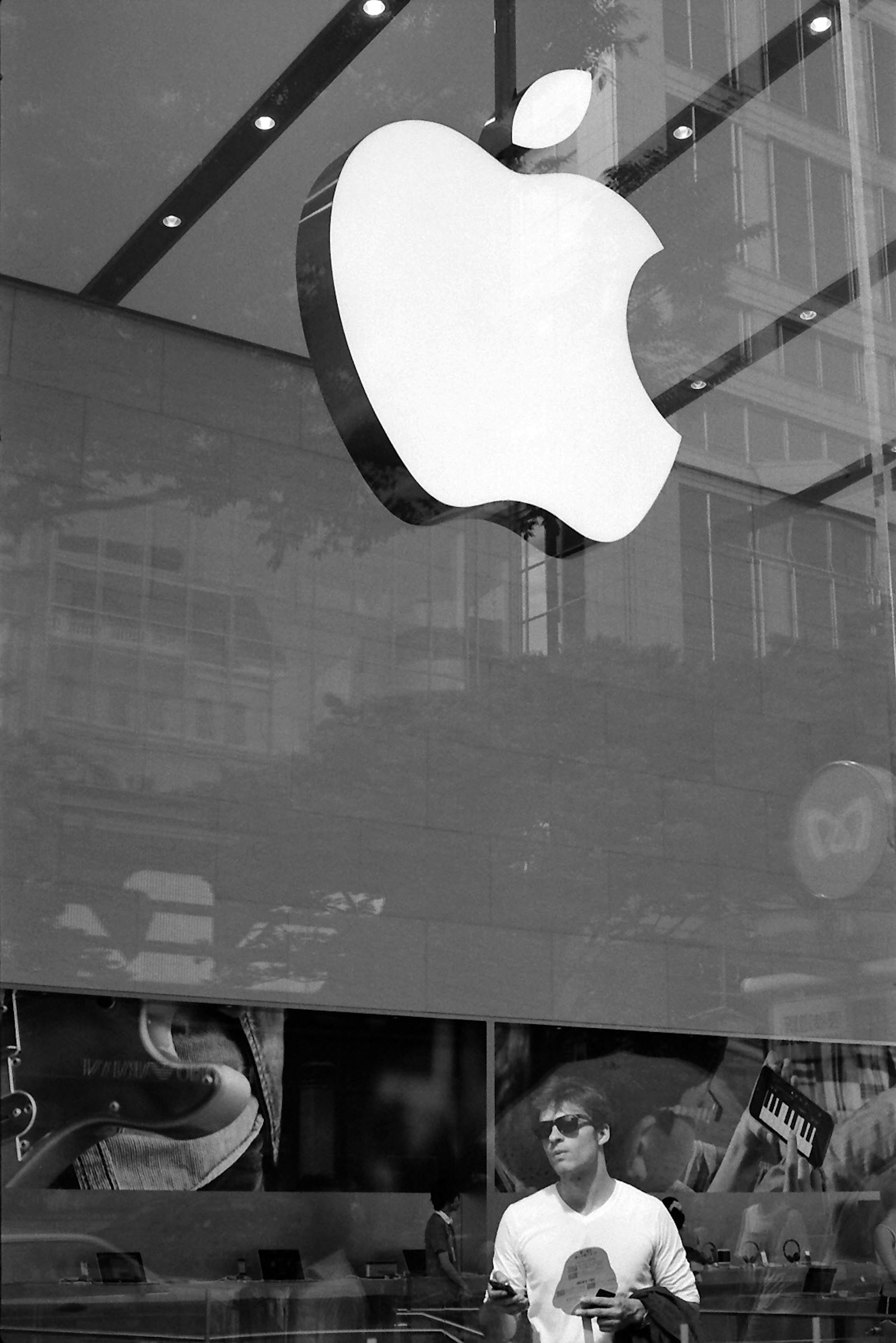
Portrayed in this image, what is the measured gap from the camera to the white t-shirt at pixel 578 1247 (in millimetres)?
2223

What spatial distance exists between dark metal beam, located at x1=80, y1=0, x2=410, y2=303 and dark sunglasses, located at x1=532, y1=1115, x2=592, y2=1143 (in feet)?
4.36

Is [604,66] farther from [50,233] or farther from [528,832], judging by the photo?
[528,832]

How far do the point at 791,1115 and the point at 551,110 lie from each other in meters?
1.72

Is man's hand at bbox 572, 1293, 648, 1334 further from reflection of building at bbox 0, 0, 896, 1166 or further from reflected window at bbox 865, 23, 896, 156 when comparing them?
reflected window at bbox 865, 23, 896, 156

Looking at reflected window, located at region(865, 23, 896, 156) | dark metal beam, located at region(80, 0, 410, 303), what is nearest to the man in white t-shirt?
dark metal beam, located at region(80, 0, 410, 303)

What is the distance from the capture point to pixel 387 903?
221 cm

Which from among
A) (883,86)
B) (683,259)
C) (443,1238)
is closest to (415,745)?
(443,1238)

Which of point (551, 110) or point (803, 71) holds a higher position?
point (803, 71)

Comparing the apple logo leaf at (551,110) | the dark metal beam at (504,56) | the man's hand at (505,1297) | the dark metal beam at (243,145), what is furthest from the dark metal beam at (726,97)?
the man's hand at (505,1297)

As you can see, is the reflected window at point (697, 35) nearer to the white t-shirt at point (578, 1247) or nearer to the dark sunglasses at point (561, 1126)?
the dark sunglasses at point (561, 1126)

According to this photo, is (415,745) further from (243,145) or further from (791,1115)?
(243,145)

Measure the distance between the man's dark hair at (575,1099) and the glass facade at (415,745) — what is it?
3cm

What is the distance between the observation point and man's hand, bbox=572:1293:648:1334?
2252 millimetres

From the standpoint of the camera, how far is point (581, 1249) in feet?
7.49
